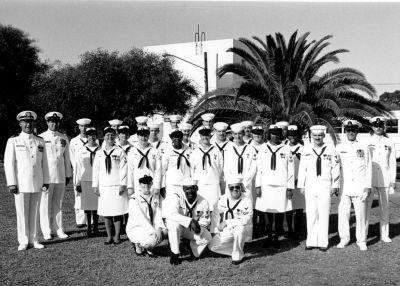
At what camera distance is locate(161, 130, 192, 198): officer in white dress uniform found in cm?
845

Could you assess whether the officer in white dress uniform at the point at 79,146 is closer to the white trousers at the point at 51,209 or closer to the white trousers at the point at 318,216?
the white trousers at the point at 51,209

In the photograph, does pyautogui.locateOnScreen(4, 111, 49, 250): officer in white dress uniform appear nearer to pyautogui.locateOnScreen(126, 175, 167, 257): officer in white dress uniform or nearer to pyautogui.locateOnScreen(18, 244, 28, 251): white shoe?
pyautogui.locateOnScreen(18, 244, 28, 251): white shoe

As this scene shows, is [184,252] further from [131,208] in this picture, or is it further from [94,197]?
[94,197]

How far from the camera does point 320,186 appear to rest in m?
8.09

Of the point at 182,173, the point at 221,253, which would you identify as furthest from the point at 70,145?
the point at 221,253

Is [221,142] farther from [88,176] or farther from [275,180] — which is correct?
[88,176]

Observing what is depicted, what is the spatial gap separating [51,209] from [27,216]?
1013mm

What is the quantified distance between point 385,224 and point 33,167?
6.76m

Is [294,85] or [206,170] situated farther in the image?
[294,85]

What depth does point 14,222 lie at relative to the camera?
10828mm

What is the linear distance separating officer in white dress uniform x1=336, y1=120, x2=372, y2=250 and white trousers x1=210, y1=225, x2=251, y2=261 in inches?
79.5

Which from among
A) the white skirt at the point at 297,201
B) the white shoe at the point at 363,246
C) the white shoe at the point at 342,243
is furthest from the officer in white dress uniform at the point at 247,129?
the white shoe at the point at 363,246

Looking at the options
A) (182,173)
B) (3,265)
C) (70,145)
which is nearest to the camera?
(3,265)

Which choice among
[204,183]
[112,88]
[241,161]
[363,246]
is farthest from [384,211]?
[112,88]
